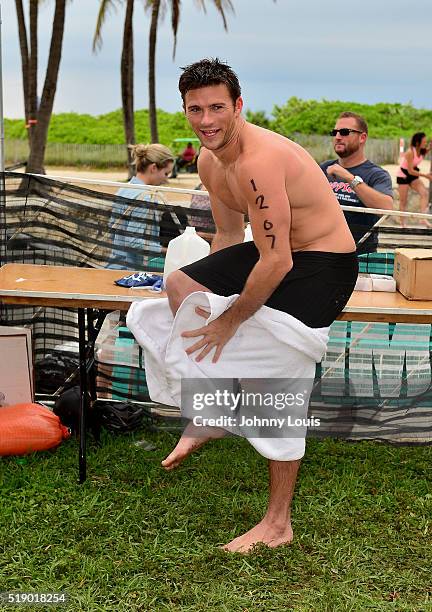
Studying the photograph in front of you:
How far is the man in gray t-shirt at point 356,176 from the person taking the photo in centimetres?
643

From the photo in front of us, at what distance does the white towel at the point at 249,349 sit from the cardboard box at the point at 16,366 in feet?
4.63

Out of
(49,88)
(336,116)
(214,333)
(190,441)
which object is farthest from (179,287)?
(336,116)

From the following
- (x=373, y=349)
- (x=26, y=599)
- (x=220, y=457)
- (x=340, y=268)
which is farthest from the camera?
(x=373, y=349)

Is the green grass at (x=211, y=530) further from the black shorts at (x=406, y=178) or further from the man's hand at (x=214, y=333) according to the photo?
the black shorts at (x=406, y=178)

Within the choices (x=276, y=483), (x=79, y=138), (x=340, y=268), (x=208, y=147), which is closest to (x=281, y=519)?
(x=276, y=483)

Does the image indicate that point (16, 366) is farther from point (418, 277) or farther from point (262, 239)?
point (418, 277)

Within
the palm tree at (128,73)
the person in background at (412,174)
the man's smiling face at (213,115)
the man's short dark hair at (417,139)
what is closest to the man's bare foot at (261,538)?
the man's smiling face at (213,115)

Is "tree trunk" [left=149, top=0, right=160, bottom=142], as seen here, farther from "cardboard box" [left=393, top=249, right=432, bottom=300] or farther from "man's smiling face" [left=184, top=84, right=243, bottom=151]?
"man's smiling face" [left=184, top=84, right=243, bottom=151]

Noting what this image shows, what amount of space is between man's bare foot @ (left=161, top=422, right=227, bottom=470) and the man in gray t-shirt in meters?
2.69

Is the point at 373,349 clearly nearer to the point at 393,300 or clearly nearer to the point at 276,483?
the point at 393,300

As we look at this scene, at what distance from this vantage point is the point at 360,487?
16.1 ft

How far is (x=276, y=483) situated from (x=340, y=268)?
3.41ft

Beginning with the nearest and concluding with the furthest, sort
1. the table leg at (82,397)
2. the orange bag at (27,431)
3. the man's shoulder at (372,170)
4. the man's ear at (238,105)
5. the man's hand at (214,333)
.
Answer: the man's ear at (238,105), the man's hand at (214,333), the table leg at (82,397), the orange bag at (27,431), the man's shoulder at (372,170)

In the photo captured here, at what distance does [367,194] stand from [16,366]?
9.06 ft
